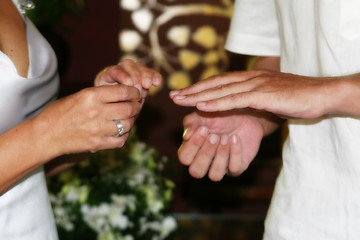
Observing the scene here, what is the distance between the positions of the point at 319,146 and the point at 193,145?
321mm

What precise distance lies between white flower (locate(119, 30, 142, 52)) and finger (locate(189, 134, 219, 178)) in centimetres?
307

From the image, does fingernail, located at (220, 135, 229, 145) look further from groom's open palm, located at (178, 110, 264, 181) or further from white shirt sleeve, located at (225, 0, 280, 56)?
white shirt sleeve, located at (225, 0, 280, 56)

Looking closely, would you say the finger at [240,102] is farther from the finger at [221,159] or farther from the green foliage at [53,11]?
the green foliage at [53,11]

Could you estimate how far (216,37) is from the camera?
4152 millimetres

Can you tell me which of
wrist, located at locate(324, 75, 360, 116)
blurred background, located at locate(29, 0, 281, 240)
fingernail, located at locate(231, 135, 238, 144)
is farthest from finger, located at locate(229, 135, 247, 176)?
blurred background, located at locate(29, 0, 281, 240)

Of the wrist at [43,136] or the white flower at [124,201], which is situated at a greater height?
the wrist at [43,136]

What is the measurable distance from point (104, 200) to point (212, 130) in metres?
1.02

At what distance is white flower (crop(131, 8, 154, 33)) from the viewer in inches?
161

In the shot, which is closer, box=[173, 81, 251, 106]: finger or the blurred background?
box=[173, 81, 251, 106]: finger

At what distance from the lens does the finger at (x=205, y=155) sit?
47.3 inches

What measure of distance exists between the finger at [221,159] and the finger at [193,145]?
5cm

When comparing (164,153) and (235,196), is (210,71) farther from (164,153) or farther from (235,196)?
(235,196)

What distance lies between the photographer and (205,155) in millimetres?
1207

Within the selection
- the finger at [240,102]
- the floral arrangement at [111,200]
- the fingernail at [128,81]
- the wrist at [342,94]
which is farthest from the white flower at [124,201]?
the wrist at [342,94]
